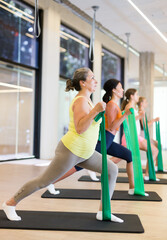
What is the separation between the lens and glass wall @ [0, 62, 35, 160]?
24.4 ft

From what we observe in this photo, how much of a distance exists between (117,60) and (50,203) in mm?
9789

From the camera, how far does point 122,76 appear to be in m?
12.8

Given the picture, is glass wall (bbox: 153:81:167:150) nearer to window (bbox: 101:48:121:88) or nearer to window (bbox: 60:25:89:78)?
window (bbox: 101:48:121:88)

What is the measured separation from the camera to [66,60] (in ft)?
29.6

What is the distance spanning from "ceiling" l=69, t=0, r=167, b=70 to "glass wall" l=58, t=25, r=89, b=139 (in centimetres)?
142

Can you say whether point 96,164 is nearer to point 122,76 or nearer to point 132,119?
point 132,119

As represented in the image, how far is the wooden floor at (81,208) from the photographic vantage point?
2.33 meters

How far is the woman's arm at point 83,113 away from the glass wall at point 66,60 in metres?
6.41

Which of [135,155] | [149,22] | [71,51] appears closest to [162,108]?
[71,51]

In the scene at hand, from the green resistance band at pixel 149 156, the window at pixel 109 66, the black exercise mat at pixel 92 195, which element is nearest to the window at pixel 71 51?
the window at pixel 109 66

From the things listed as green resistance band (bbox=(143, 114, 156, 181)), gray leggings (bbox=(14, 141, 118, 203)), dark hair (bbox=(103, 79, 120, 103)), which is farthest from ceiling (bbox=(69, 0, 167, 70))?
gray leggings (bbox=(14, 141, 118, 203))

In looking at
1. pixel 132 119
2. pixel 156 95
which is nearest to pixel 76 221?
pixel 132 119

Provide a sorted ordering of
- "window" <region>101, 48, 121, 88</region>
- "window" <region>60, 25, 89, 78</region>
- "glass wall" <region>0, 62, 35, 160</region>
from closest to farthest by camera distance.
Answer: "glass wall" <region>0, 62, 35, 160</region> < "window" <region>60, 25, 89, 78</region> < "window" <region>101, 48, 121, 88</region>

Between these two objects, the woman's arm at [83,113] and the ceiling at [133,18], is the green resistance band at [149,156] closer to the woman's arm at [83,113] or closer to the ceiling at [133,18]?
the woman's arm at [83,113]
